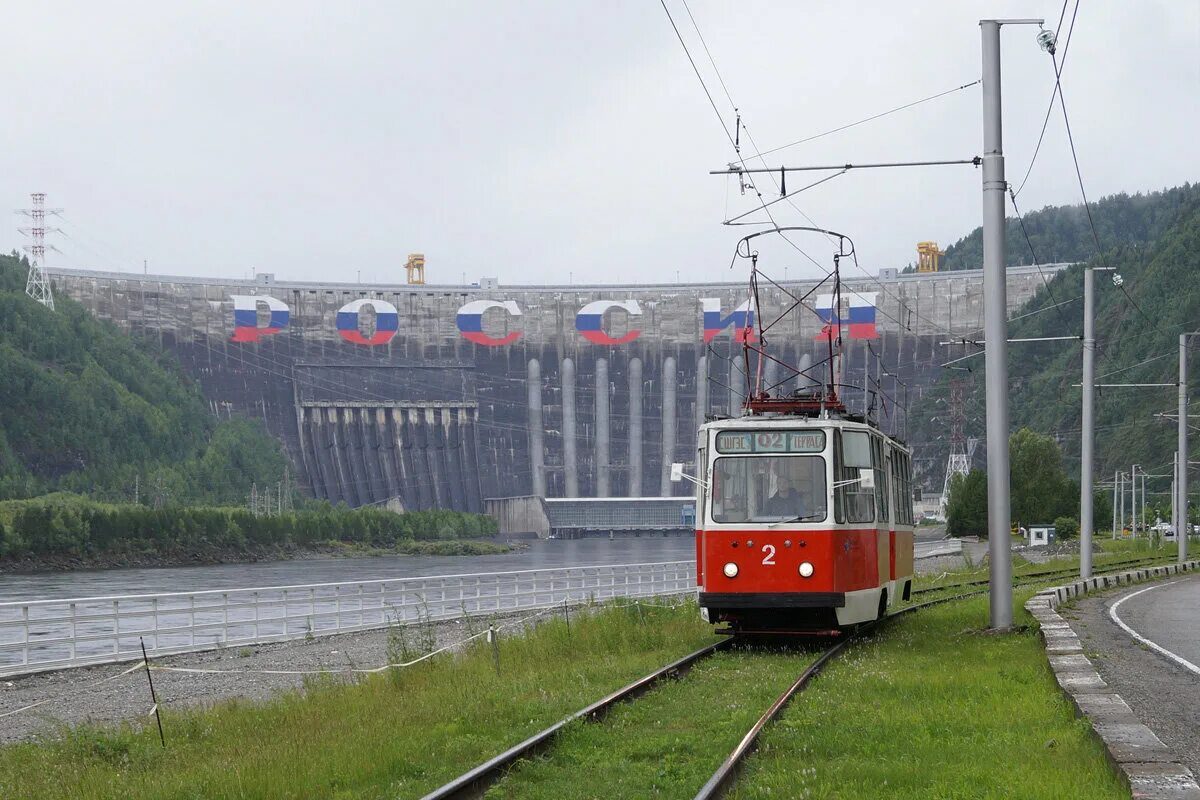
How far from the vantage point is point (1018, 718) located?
39.6 feet

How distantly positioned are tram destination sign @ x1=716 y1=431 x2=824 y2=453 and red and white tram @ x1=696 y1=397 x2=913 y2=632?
0.04 feet

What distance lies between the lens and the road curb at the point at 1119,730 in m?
8.46

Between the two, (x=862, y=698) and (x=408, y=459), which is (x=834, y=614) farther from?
(x=408, y=459)

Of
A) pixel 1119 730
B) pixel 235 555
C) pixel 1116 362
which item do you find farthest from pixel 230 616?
pixel 1116 362

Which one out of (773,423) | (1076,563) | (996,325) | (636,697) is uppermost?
(996,325)

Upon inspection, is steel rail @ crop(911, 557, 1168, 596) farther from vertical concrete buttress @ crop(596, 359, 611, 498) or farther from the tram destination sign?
vertical concrete buttress @ crop(596, 359, 611, 498)

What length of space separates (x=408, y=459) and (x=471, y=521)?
59.5ft

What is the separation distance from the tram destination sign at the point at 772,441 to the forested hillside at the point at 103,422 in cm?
11640

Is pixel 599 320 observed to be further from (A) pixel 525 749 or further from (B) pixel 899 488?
(A) pixel 525 749

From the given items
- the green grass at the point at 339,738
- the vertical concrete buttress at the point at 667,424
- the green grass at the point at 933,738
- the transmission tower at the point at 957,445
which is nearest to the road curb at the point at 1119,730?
the green grass at the point at 933,738

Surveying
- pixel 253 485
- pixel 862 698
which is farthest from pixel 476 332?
pixel 862 698

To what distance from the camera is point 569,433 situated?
165500 millimetres

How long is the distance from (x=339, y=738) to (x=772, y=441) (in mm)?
8458

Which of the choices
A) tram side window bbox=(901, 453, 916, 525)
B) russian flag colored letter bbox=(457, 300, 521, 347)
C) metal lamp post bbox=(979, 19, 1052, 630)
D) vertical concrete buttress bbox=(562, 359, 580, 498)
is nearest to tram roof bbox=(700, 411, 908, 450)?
metal lamp post bbox=(979, 19, 1052, 630)
